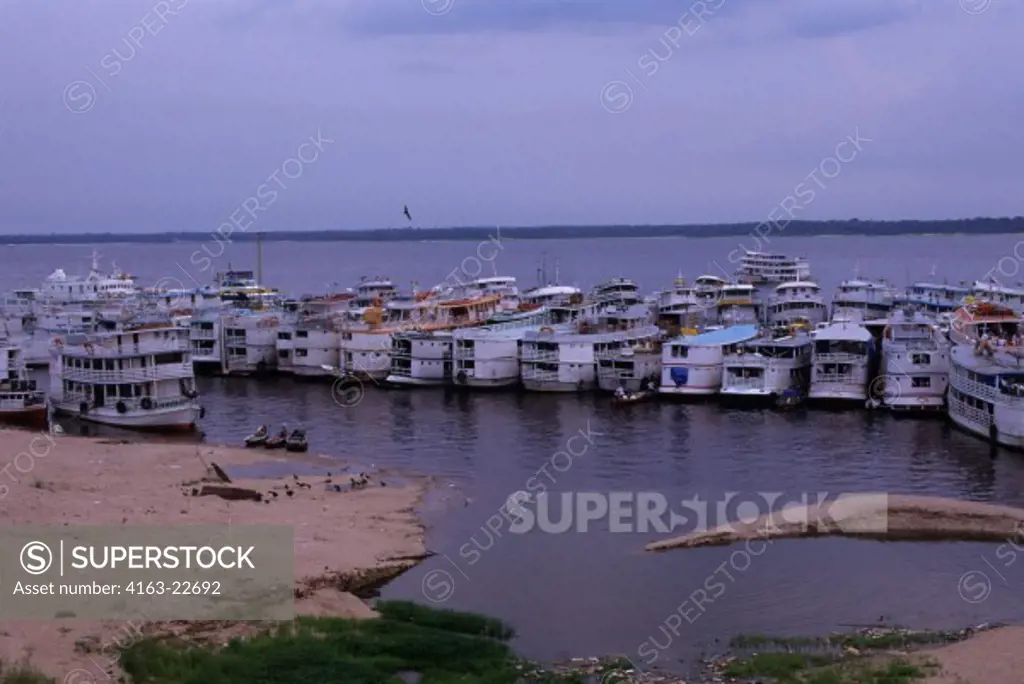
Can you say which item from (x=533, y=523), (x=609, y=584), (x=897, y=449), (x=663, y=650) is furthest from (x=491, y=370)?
(x=663, y=650)

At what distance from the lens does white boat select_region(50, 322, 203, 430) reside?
110 ft

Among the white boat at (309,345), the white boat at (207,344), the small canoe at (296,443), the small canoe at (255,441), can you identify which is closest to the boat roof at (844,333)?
the small canoe at (296,443)

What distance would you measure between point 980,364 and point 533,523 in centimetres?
1511

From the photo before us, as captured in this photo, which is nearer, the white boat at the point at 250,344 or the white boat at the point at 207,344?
the white boat at the point at 250,344

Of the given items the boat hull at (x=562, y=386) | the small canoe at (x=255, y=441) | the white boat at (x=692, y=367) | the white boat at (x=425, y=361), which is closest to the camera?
the small canoe at (x=255, y=441)

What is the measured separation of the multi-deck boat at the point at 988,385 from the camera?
29.0 metres

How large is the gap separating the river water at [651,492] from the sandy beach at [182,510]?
1.06 m

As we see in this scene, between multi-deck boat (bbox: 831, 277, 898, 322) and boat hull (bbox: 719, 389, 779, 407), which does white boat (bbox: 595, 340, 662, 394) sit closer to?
boat hull (bbox: 719, 389, 779, 407)

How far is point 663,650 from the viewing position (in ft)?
53.3

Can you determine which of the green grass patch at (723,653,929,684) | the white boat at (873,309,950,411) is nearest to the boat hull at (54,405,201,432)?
the white boat at (873,309,950,411)

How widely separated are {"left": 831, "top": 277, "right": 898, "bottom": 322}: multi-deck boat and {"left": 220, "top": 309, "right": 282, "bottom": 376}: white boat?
74.9 ft

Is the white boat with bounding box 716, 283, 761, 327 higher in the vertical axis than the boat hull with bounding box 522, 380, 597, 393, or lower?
higher

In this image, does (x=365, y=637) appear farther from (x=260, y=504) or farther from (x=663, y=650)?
(x=260, y=504)

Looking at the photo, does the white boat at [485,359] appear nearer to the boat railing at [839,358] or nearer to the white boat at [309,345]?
the white boat at [309,345]
